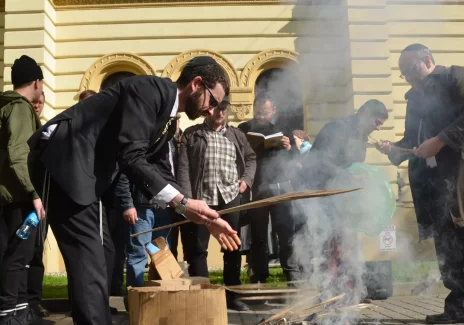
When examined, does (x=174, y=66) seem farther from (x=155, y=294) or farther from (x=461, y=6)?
(x=155, y=294)

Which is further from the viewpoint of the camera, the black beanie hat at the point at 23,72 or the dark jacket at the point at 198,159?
the dark jacket at the point at 198,159

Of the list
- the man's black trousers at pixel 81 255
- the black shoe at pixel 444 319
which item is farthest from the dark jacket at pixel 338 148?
the man's black trousers at pixel 81 255

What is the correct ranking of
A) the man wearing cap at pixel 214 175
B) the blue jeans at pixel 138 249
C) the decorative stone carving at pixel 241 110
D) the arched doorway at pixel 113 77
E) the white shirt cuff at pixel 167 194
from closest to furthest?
1. the white shirt cuff at pixel 167 194
2. the man wearing cap at pixel 214 175
3. the blue jeans at pixel 138 249
4. the decorative stone carving at pixel 241 110
5. the arched doorway at pixel 113 77

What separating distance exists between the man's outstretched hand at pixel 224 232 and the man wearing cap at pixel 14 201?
5.22 ft

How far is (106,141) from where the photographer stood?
2.70 metres

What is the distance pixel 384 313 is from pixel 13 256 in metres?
3.01

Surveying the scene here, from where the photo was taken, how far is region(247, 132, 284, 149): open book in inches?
223

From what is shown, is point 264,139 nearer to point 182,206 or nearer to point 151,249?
point 151,249

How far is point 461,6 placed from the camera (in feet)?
26.0

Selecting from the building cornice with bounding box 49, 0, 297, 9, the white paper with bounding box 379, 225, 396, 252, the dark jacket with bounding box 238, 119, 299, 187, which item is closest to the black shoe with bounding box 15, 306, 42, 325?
the dark jacket with bounding box 238, 119, 299, 187

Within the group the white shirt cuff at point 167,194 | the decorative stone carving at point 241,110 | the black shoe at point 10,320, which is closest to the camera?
the white shirt cuff at point 167,194

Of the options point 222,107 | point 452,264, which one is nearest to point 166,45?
point 222,107

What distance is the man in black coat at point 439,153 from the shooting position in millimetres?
4012

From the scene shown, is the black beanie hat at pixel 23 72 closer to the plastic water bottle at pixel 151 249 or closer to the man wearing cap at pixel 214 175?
the man wearing cap at pixel 214 175
